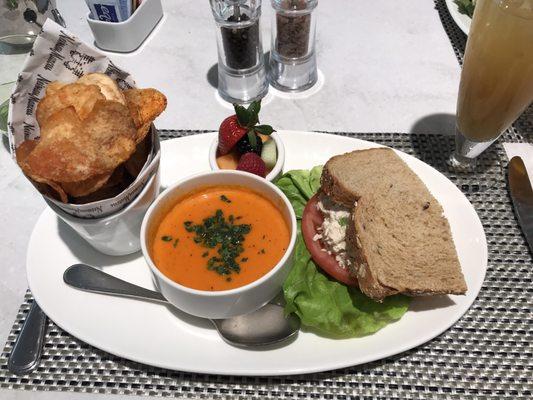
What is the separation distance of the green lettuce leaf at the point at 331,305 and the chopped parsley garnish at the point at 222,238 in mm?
192

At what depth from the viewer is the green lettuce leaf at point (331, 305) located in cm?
136

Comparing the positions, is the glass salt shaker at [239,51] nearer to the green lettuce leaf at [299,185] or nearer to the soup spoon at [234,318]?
the green lettuce leaf at [299,185]

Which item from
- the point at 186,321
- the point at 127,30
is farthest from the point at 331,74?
the point at 186,321

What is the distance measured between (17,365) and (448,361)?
132 cm

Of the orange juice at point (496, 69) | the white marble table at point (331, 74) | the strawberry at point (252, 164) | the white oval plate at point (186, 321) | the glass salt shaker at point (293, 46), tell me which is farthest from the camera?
the glass salt shaker at point (293, 46)

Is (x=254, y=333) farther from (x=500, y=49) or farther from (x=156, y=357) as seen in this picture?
(x=500, y=49)

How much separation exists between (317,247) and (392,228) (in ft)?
0.86

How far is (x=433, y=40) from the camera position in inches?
106

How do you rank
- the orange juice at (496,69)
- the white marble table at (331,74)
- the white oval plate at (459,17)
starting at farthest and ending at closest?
1. the white oval plate at (459,17)
2. the white marble table at (331,74)
3. the orange juice at (496,69)

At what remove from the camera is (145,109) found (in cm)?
148

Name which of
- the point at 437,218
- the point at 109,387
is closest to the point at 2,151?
the point at 109,387

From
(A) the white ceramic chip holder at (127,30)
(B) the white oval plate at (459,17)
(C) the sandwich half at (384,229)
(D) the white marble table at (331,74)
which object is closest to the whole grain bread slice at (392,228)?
(C) the sandwich half at (384,229)

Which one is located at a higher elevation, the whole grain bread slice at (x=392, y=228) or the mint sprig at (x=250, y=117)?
the mint sprig at (x=250, y=117)

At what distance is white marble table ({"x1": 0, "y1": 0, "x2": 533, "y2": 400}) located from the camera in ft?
6.83
